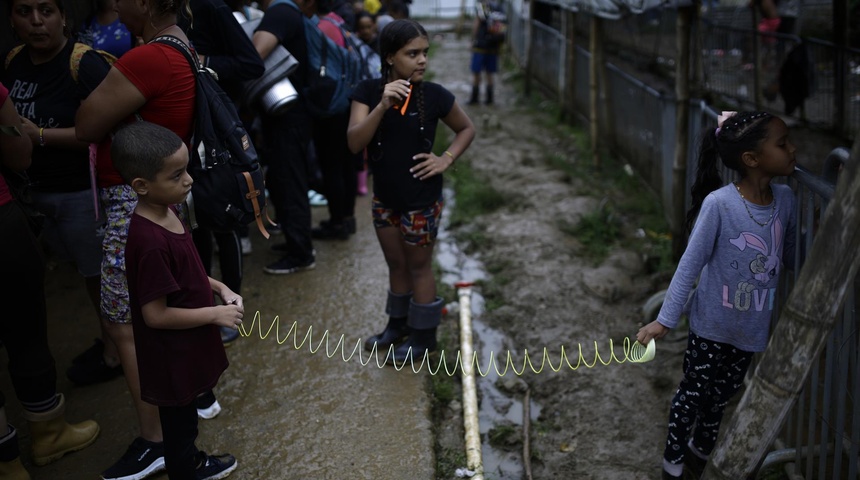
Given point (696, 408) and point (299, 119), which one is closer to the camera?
point (696, 408)

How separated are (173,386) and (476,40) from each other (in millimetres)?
10095

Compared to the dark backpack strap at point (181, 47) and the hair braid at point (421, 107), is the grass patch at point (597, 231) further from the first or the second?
the dark backpack strap at point (181, 47)

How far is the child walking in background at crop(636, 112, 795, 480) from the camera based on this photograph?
2861 millimetres

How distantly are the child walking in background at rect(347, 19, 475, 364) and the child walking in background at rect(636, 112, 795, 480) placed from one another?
1350 millimetres

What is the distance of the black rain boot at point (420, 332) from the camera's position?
4.20 meters

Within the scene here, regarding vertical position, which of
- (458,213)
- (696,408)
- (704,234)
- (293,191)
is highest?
(704,234)

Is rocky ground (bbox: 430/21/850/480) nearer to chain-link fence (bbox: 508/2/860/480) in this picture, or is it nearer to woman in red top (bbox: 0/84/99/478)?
chain-link fence (bbox: 508/2/860/480)

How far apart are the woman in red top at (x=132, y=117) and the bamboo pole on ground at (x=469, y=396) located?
1.36 metres

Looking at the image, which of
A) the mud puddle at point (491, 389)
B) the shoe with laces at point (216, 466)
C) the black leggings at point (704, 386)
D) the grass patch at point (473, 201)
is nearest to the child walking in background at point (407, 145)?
the mud puddle at point (491, 389)

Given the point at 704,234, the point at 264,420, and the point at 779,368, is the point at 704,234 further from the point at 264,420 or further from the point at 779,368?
the point at 264,420

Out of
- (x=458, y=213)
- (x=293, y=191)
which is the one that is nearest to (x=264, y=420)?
(x=293, y=191)

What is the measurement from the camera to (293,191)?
17.1 ft

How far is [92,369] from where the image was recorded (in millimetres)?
4047

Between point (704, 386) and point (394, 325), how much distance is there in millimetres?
1857
